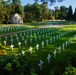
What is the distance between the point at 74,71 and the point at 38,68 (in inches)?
152

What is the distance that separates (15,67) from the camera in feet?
34.4

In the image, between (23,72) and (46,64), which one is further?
(46,64)

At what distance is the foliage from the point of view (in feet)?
33.9

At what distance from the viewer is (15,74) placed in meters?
10.4

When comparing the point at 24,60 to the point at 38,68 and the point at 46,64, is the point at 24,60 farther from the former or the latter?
the point at 46,64

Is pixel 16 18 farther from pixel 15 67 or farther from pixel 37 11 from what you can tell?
pixel 15 67

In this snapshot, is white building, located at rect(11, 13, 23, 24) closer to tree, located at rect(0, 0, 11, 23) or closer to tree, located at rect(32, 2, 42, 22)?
tree, located at rect(0, 0, 11, 23)

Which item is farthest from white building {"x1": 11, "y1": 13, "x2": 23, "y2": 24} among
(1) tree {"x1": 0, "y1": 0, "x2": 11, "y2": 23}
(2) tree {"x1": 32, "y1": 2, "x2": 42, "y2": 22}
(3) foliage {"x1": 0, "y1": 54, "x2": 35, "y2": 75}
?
(3) foliage {"x1": 0, "y1": 54, "x2": 35, "y2": 75}

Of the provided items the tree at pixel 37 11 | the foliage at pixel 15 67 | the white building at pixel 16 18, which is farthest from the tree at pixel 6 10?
the foliage at pixel 15 67

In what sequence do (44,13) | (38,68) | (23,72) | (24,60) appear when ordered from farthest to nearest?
1. (44,13)
2. (38,68)
3. (24,60)
4. (23,72)

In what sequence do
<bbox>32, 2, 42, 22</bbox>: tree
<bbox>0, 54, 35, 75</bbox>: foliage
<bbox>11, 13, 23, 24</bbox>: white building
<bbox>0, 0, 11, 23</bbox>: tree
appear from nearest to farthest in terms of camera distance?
<bbox>0, 54, 35, 75</bbox>: foliage
<bbox>0, 0, 11, 23</bbox>: tree
<bbox>11, 13, 23, 24</bbox>: white building
<bbox>32, 2, 42, 22</bbox>: tree

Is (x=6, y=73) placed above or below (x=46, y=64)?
above

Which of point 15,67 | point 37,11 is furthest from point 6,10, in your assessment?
point 15,67

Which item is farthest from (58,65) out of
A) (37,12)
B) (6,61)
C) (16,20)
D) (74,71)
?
(37,12)
